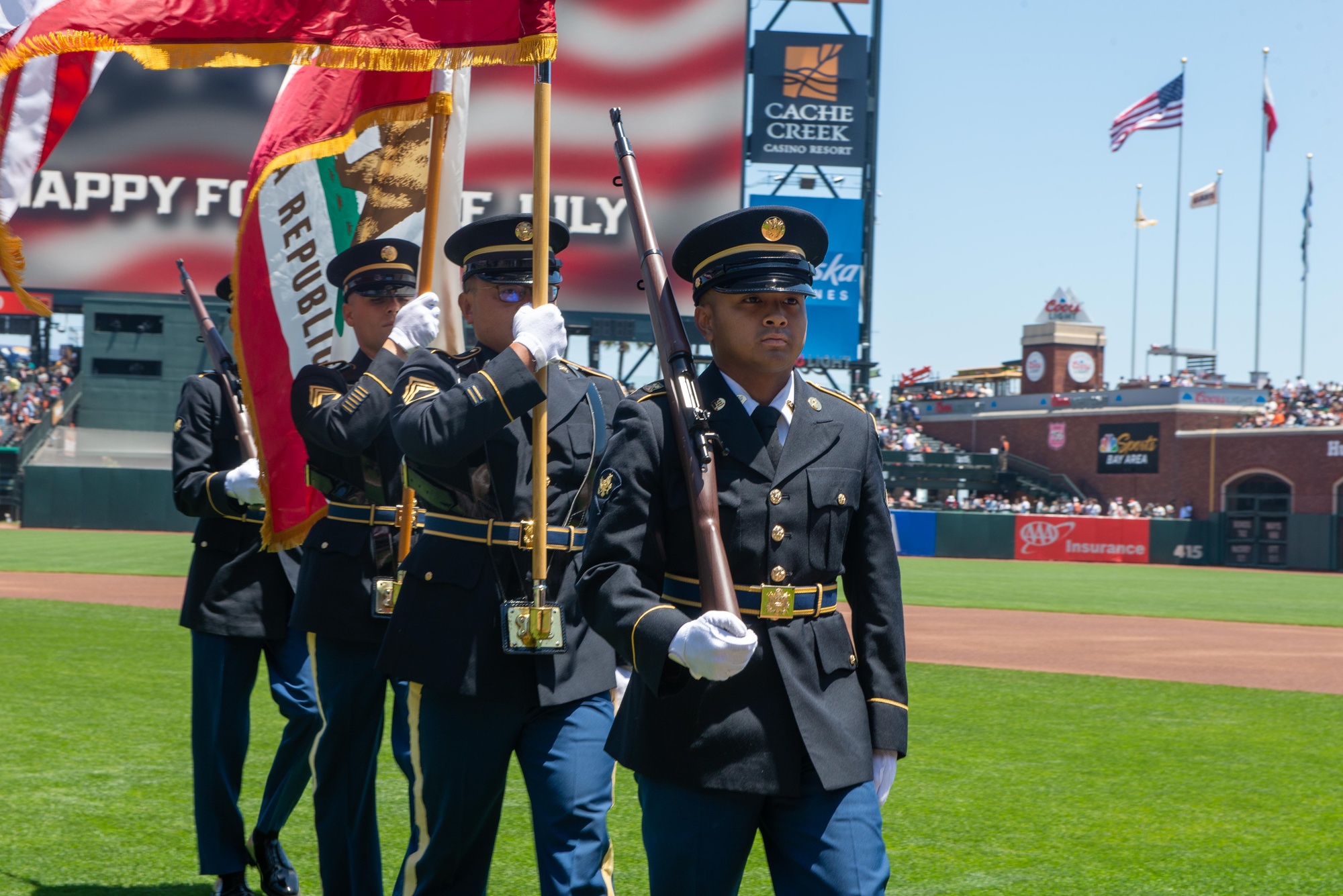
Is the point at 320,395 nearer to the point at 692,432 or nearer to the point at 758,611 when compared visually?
the point at 692,432

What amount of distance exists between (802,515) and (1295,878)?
3.56m

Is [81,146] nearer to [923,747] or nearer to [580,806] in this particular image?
[923,747]

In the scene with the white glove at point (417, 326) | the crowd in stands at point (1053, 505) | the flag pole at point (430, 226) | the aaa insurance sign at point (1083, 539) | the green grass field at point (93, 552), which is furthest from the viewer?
the crowd in stands at point (1053, 505)

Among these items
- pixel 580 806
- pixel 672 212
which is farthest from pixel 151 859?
pixel 672 212

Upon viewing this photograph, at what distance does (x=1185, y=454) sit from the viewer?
47.7m

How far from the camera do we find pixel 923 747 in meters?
7.86

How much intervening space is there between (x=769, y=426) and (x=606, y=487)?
0.41 m

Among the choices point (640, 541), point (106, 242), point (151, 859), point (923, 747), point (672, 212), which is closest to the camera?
point (640, 541)

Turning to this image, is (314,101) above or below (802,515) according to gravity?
above

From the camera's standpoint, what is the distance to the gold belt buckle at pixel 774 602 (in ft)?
9.45

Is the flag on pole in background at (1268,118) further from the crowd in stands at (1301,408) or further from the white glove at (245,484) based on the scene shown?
the white glove at (245,484)

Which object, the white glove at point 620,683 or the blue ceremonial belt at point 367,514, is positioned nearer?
the white glove at point 620,683

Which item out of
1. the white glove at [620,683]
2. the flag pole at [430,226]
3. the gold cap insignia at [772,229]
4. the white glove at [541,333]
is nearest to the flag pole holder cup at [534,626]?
the white glove at [620,683]

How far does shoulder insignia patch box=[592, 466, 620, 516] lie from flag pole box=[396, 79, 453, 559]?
4.32 feet
